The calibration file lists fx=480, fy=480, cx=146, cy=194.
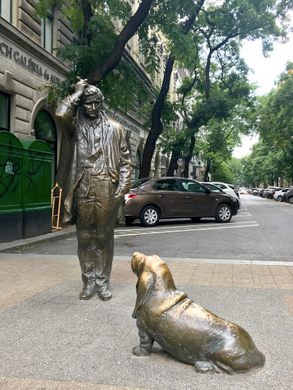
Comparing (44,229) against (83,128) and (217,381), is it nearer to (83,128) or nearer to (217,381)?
(83,128)

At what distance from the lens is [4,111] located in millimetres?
14617

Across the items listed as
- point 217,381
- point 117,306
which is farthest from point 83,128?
point 217,381

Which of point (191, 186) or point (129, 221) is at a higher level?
point (191, 186)

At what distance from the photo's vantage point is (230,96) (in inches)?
1109

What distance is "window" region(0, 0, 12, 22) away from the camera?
14.3 metres

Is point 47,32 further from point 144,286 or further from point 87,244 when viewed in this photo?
point 144,286

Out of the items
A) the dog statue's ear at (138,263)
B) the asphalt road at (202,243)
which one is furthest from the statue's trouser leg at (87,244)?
the asphalt road at (202,243)

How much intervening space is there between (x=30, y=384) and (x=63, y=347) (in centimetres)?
70

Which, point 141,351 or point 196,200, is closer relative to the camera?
point 141,351

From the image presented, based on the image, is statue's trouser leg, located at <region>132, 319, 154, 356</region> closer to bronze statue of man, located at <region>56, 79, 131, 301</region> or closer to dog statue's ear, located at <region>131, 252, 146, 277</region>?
dog statue's ear, located at <region>131, 252, 146, 277</region>

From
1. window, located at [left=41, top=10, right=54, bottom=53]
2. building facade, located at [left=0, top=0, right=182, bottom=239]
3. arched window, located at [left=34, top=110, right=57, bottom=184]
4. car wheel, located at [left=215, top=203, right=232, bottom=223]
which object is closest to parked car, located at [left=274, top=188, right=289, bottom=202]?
car wheel, located at [left=215, top=203, right=232, bottom=223]

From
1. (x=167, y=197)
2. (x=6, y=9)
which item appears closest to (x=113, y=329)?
(x=167, y=197)

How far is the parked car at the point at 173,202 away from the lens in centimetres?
1538

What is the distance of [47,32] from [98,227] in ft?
46.0
